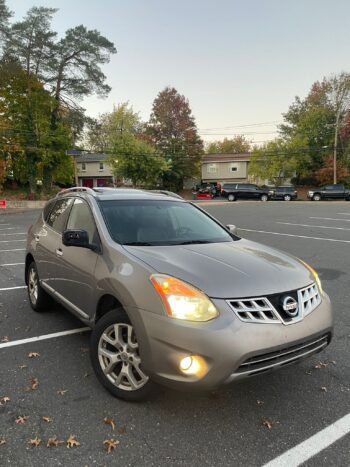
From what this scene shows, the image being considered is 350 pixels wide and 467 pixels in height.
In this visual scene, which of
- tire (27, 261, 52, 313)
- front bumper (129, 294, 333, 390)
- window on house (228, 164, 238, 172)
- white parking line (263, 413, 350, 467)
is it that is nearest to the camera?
white parking line (263, 413, 350, 467)

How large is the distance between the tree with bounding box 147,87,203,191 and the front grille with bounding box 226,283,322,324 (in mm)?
49988

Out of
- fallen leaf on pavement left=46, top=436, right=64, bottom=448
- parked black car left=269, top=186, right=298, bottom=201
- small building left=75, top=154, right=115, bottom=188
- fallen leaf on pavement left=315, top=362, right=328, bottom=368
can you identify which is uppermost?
small building left=75, top=154, right=115, bottom=188

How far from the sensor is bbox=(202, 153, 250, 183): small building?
57.5 m

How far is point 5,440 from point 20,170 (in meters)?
39.9

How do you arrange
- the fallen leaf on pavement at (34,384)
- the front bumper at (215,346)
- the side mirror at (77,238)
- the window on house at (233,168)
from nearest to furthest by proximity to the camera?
the front bumper at (215,346) < the fallen leaf on pavement at (34,384) < the side mirror at (77,238) < the window on house at (233,168)

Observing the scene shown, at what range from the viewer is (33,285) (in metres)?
5.11

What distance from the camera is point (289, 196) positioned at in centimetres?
3934

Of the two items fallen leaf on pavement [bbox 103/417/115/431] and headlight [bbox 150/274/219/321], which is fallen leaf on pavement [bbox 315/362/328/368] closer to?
headlight [bbox 150/274/219/321]

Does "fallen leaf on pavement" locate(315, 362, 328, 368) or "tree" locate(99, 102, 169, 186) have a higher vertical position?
"tree" locate(99, 102, 169, 186)

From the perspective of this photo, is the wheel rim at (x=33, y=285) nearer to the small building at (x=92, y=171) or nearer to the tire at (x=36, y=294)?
the tire at (x=36, y=294)

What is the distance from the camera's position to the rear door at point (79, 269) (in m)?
3.37

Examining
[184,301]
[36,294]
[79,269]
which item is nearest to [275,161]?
[36,294]

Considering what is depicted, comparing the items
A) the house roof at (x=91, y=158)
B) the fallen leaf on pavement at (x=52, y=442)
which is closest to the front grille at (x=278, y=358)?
the fallen leaf on pavement at (x=52, y=442)

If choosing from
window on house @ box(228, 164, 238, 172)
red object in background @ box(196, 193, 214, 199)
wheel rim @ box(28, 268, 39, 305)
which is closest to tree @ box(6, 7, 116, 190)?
red object in background @ box(196, 193, 214, 199)
